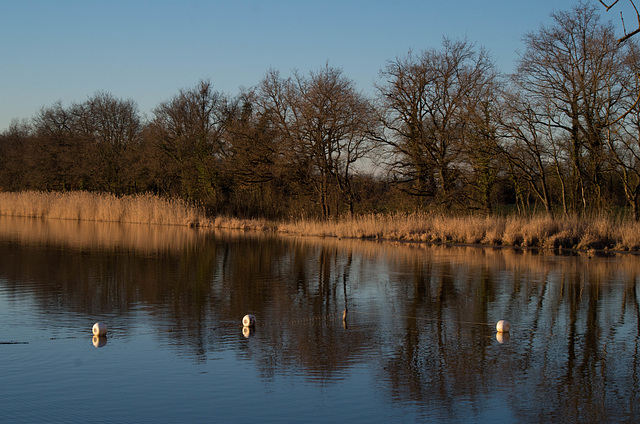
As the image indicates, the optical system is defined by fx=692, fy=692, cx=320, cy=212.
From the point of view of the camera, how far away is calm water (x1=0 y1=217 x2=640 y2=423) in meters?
6.55

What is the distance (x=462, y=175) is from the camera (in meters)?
33.1

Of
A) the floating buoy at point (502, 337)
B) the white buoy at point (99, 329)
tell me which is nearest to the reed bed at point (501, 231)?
the floating buoy at point (502, 337)

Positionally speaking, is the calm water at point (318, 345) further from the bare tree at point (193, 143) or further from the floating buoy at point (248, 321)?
the bare tree at point (193, 143)

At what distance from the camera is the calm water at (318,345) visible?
6547mm

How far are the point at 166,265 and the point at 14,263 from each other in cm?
406

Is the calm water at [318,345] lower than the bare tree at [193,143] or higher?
lower

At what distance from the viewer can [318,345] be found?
29.4ft

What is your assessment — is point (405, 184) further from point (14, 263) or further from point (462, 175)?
point (14, 263)

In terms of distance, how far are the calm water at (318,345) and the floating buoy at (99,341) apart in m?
0.05

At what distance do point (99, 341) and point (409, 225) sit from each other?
2176cm

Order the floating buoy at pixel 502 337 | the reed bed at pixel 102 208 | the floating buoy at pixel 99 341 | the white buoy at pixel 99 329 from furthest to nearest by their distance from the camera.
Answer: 1. the reed bed at pixel 102 208
2. the floating buoy at pixel 502 337
3. the white buoy at pixel 99 329
4. the floating buoy at pixel 99 341

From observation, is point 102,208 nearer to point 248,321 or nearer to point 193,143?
point 193,143

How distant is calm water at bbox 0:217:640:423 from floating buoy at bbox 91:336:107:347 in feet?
0.15

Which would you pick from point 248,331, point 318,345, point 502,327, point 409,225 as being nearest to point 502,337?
point 502,327
